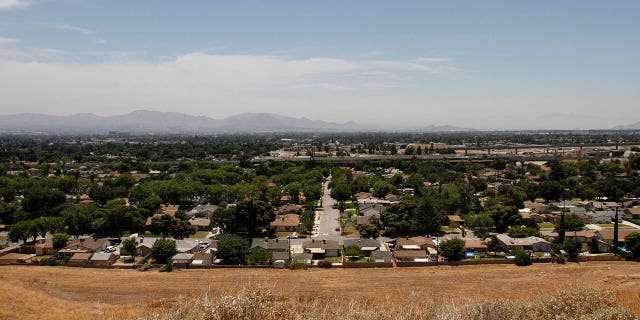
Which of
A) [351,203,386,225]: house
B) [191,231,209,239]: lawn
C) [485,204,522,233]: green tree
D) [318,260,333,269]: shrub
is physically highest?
[485,204,522,233]: green tree

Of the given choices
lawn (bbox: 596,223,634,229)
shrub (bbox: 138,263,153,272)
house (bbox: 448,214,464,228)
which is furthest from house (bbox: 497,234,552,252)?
shrub (bbox: 138,263,153,272)

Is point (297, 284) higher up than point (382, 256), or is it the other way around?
point (382, 256)

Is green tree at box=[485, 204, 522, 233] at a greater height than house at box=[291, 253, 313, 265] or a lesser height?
greater

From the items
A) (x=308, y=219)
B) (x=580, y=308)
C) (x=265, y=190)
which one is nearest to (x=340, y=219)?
(x=308, y=219)

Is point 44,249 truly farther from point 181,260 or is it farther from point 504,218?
point 504,218

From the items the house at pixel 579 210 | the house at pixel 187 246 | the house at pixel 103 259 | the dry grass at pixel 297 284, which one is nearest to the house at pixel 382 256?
the dry grass at pixel 297 284

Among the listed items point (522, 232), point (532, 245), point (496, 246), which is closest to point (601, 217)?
point (522, 232)

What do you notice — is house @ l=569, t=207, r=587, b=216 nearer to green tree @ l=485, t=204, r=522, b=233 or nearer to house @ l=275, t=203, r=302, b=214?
green tree @ l=485, t=204, r=522, b=233
